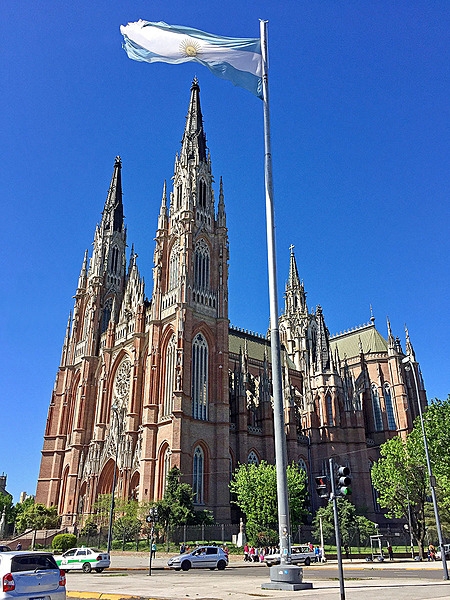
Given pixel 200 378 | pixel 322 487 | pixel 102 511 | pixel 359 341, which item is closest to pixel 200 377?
pixel 200 378

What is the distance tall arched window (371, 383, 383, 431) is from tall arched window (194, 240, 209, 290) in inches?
1268

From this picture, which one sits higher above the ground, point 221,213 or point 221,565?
point 221,213

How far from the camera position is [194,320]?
56.5 m

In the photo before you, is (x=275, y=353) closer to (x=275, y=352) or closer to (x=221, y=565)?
(x=275, y=352)

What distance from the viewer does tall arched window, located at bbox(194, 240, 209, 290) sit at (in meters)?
59.7

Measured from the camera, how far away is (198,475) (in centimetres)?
5100

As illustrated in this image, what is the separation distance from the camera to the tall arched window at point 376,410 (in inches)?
2884

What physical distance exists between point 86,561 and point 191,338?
1130 inches

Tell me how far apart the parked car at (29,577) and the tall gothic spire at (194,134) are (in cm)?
6046

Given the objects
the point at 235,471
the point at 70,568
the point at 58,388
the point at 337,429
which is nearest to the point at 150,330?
the point at 235,471

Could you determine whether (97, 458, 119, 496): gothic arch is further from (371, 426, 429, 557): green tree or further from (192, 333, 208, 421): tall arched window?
(371, 426, 429, 557): green tree

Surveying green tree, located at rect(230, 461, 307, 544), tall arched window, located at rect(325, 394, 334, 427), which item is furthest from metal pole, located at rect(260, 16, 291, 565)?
tall arched window, located at rect(325, 394, 334, 427)

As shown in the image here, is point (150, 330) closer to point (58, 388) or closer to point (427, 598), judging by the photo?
→ point (58, 388)

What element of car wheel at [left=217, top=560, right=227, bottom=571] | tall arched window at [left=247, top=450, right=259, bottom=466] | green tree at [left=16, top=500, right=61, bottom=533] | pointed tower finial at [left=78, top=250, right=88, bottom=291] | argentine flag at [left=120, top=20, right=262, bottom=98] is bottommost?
car wheel at [left=217, top=560, right=227, bottom=571]
